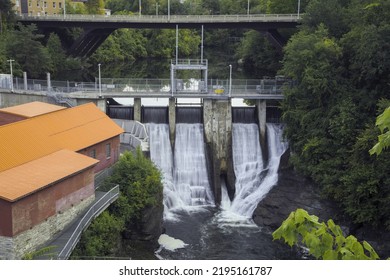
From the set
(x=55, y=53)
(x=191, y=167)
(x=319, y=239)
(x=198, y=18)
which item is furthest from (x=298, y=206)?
(x=55, y=53)

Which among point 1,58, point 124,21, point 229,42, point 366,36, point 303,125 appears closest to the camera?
point 366,36

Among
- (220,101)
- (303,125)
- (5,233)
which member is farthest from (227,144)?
(5,233)

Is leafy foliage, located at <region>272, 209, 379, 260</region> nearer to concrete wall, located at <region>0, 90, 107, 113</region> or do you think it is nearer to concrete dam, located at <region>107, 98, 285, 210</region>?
concrete dam, located at <region>107, 98, 285, 210</region>

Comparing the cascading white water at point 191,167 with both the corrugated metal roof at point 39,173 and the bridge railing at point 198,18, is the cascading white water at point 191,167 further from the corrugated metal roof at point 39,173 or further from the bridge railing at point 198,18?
the bridge railing at point 198,18

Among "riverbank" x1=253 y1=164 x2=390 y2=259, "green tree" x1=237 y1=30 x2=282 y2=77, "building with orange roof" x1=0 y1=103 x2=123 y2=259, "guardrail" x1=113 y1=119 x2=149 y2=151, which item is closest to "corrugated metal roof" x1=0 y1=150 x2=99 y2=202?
"building with orange roof" x1=0 y1=103 x2=123 y2=259

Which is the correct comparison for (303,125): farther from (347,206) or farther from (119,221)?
(119,221)

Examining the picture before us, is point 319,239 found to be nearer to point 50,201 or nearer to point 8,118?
point 50,201
